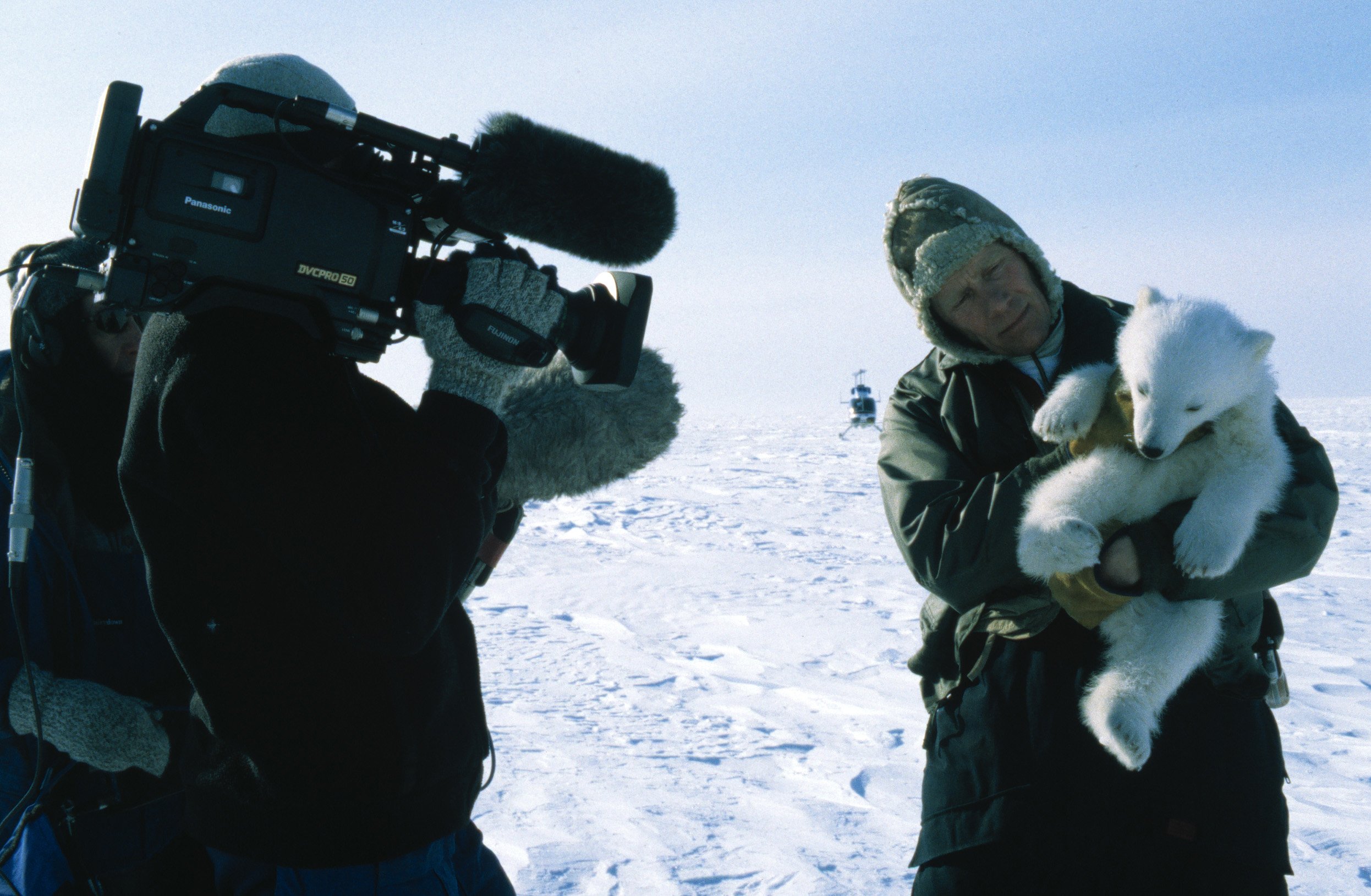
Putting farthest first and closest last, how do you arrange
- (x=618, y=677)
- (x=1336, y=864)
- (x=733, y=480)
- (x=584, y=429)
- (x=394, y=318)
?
1. (x=733, y=480)
2. (x=618, y=677)
3. (x=1336, y=864)
4. (x=584, y=429)
5. (x=394, y=318)

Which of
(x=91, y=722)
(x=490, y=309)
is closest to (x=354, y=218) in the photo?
(x=490, y=309)

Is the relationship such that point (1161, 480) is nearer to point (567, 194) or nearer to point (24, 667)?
point (567, 194)

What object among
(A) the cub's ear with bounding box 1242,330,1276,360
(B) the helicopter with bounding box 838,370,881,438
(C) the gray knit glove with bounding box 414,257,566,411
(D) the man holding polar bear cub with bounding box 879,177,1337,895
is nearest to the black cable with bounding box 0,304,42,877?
(C) the gray knit glove with bounding box 414,257,566,411

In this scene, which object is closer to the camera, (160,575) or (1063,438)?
(160,575)

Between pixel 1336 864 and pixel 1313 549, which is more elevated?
pixel 1313 549

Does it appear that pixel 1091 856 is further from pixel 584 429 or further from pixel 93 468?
pixel 93 468

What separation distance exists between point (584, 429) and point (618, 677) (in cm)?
340

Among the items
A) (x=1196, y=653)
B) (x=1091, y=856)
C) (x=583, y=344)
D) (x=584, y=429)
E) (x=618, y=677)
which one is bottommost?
(x=618, y=677)

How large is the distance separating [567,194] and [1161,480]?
1.39 metres

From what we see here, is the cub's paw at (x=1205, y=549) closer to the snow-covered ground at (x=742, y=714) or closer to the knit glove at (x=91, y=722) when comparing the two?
the snow-covered ground at (x=742, y=714)

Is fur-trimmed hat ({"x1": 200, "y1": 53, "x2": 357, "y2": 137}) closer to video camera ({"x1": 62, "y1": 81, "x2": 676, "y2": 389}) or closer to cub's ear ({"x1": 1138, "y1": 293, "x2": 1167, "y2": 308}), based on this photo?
video camera ({"x1": 62, "y1": 81, "x2": 676, "y2": 389})

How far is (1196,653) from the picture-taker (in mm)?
1738

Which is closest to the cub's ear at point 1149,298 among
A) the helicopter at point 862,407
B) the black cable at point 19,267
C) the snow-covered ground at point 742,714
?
the snow-covered ground at point 742,714

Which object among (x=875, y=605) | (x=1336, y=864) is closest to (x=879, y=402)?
(x=875, y=605)
